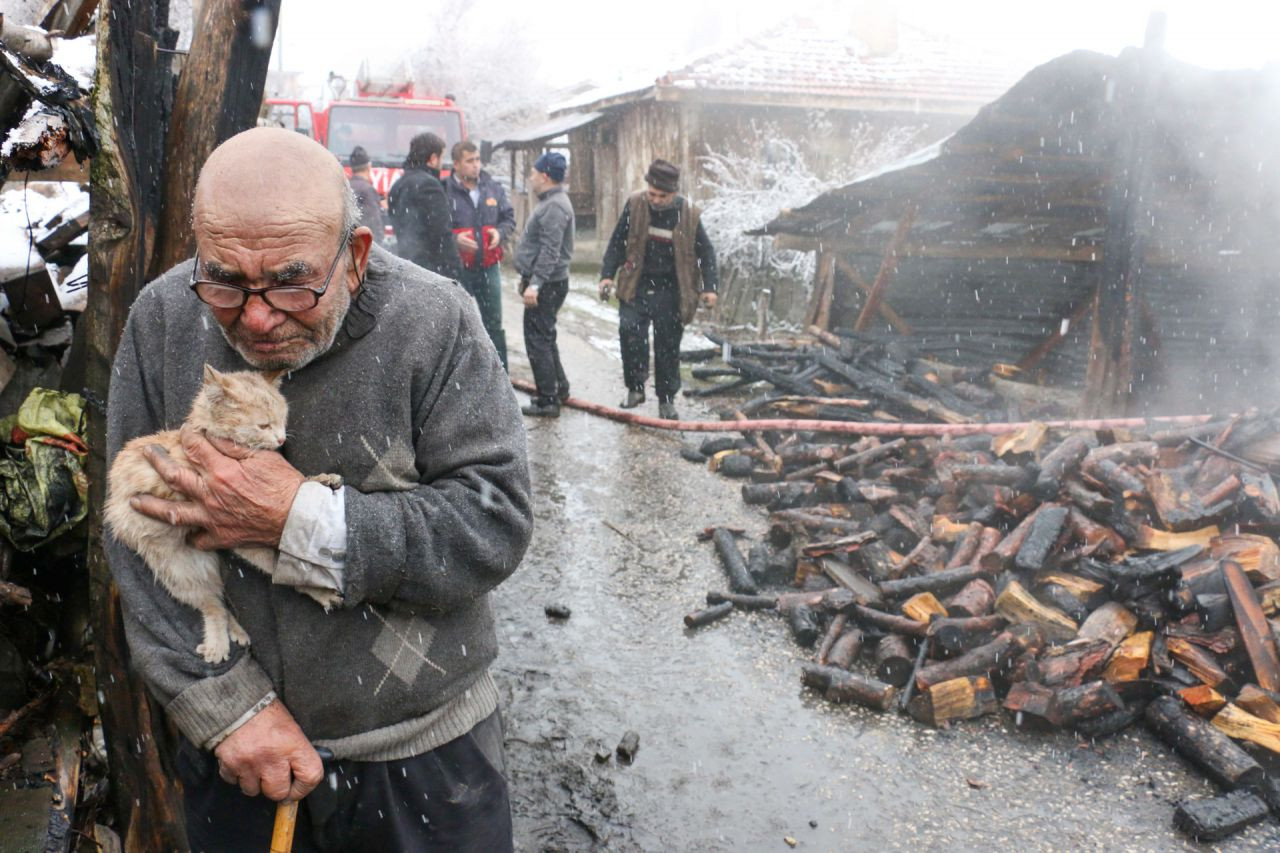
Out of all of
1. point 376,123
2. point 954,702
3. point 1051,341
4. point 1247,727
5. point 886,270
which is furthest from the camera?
point 376,123

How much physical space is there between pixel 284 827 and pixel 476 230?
806 cm

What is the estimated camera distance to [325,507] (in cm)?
167

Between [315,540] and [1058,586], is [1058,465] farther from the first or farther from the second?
[315,540]

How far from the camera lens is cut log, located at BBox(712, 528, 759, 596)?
5.59m

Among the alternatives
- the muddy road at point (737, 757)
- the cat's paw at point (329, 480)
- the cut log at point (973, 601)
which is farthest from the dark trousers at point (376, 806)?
the cut log at point (973, 601)

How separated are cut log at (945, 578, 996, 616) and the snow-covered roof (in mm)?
16498

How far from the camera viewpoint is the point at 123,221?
263cm

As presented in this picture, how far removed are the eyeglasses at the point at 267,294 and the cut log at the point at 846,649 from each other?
376 cm

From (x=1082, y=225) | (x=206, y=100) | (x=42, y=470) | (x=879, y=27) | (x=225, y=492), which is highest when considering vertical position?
(x=879, y=27)

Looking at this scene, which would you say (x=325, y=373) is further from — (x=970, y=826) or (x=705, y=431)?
(x=705, y=431)

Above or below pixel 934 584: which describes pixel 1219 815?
below

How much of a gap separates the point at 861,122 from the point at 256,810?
2105 centimetres

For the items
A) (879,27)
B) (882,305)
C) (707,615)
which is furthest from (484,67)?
(707,615)

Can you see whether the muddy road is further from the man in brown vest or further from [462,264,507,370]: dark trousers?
[462,264,507,370]: dark trousers
